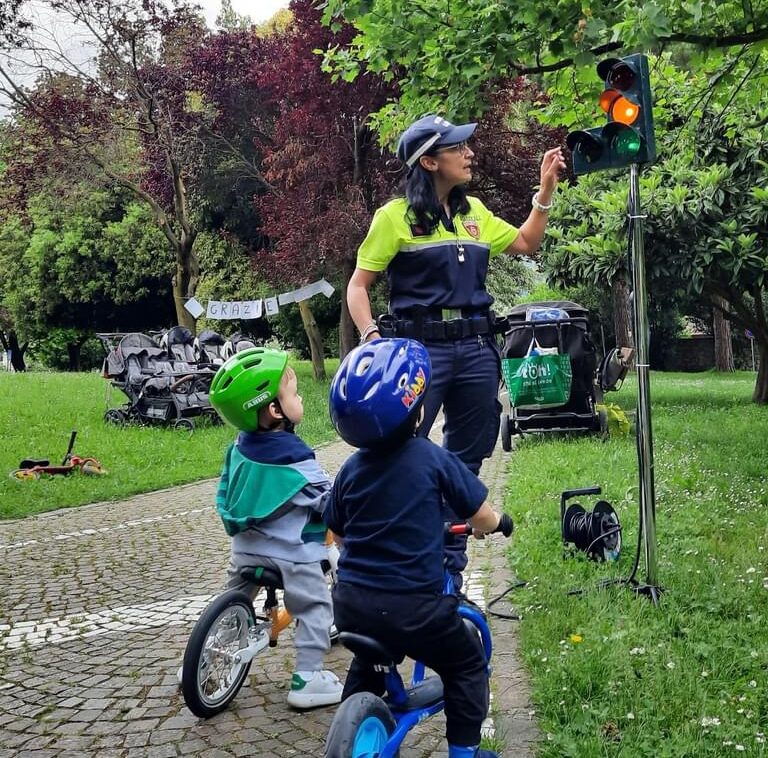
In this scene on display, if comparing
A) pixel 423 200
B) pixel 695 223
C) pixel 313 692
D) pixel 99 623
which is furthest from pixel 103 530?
pixel 695 223

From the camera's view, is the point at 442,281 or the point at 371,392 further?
the point at 442,281

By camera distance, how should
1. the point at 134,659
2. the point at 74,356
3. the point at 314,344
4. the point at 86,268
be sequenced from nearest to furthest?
the point at 134,659
the point at 314,344
the point at 86,268
the point at 74,356

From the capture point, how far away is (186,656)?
342cm

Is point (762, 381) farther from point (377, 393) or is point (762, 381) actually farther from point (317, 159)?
point (377, 393)

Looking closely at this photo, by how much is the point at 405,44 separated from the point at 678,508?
4103 millimetres

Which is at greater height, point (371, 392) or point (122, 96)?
point (122, 96)

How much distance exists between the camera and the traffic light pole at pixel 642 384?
4.67 m

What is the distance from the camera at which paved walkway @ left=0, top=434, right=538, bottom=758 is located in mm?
3438

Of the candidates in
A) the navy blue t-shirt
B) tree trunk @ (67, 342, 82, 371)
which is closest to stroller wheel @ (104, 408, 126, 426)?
the navy blue t-shirt

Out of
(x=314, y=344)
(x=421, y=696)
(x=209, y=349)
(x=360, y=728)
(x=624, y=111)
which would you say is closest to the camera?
(x=360, y=728)

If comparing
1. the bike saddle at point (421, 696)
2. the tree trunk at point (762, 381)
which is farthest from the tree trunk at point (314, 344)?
the bike saddle at point (421, 696)

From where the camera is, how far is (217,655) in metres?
3.59

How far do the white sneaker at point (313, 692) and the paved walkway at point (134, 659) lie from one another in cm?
5

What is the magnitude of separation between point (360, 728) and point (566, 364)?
8.46 meters
